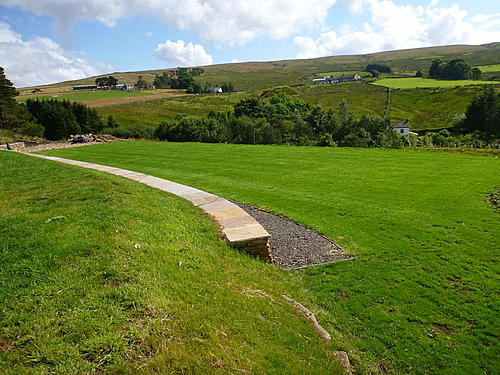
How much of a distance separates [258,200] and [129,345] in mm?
7681

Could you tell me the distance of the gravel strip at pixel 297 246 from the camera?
6.14 metres

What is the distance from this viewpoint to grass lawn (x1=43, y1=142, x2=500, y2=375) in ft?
12.9

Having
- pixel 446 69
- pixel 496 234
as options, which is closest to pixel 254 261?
pixel 496 234

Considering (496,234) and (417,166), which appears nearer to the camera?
(496,234)

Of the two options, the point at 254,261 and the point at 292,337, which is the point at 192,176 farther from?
the point at 292,337

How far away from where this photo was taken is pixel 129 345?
270 centimetres

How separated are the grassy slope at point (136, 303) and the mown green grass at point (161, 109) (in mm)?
60546

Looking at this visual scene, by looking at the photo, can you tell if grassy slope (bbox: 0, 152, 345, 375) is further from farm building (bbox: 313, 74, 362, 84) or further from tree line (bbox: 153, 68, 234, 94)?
farm building (bbox: 313, 74, 362, 84)

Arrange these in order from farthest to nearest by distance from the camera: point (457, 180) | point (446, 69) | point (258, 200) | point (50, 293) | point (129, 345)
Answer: point (446, 69)
point (457, 180)
point (258, 200)
point (50, 293)
point (129, 345)

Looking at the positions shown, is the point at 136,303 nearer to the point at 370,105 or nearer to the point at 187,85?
the point at 370,105

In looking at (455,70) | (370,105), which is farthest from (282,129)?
(455,70)

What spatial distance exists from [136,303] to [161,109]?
82.4 meters

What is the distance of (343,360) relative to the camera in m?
3.31

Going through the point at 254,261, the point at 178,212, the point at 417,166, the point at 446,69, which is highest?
the point at 446,69
